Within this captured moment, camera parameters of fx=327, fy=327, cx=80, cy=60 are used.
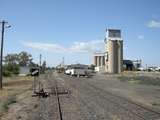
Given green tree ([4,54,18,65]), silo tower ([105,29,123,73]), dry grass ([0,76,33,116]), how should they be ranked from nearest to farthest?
dry grass ([0,76,33,116]) → silo tower ([105,29,123,73]) → green tree ([4,54,18,65])

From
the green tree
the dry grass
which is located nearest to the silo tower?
the green tree

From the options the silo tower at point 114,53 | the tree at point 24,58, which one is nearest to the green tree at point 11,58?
the tree at point 24,58

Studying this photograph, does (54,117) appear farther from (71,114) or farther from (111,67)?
(111,67)

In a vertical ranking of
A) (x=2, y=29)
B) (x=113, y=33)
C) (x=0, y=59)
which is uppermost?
(x=113, y=33)

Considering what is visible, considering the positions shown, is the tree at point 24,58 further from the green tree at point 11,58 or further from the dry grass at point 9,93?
the dry grass at point 9,93

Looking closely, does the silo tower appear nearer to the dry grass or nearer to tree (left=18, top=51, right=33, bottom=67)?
tree (left=18, top=51, right=33, bottom=67)

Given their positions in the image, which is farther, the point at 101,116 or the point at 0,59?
the point at 0,59

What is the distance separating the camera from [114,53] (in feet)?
469

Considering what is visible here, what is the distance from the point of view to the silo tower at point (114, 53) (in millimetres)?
140000

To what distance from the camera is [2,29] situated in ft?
133

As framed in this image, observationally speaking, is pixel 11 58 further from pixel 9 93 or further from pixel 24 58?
pixel 9 93

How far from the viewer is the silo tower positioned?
140 meters

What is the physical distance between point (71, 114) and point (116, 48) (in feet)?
430

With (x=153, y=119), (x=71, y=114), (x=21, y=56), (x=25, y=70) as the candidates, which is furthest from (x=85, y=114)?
(x=21, y=56)
